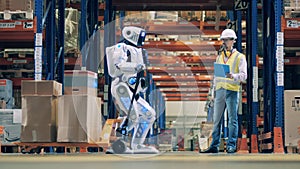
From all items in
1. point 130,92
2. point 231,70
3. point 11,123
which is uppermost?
point 231,70

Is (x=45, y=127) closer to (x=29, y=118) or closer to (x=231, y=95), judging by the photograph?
(x=29, y=118)

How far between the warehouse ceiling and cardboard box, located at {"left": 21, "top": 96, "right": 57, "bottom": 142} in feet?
17.6

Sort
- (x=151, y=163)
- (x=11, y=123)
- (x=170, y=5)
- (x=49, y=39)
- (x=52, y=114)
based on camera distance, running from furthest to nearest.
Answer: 1. (x=170, y=5)
2. (x=11, y=123)
3. (x=49, y=39)
4. (x=52, y=114)
5. (x=151, y=163)

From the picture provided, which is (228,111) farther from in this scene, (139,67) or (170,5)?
(170,5)

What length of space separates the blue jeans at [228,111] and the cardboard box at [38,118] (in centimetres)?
202

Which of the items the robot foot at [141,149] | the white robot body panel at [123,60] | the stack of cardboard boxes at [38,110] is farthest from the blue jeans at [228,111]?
the stack of cardboard boxes at [38,110]

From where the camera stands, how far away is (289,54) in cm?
1403

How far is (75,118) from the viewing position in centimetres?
812

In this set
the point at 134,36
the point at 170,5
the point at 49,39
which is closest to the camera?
the point at 134,36

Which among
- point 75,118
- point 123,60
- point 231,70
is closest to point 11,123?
point 75,118

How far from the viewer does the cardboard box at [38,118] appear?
816 cm

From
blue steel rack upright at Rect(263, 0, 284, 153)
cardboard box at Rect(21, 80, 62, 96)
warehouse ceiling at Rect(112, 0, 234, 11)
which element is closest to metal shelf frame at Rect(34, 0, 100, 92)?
warehouse ceiling at Rect(112, 0, 234, 11)

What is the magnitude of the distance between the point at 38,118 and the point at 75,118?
1.36 ft

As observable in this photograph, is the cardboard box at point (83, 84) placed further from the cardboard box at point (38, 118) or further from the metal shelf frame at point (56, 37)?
the metal shelf frame at point (56, 37)
